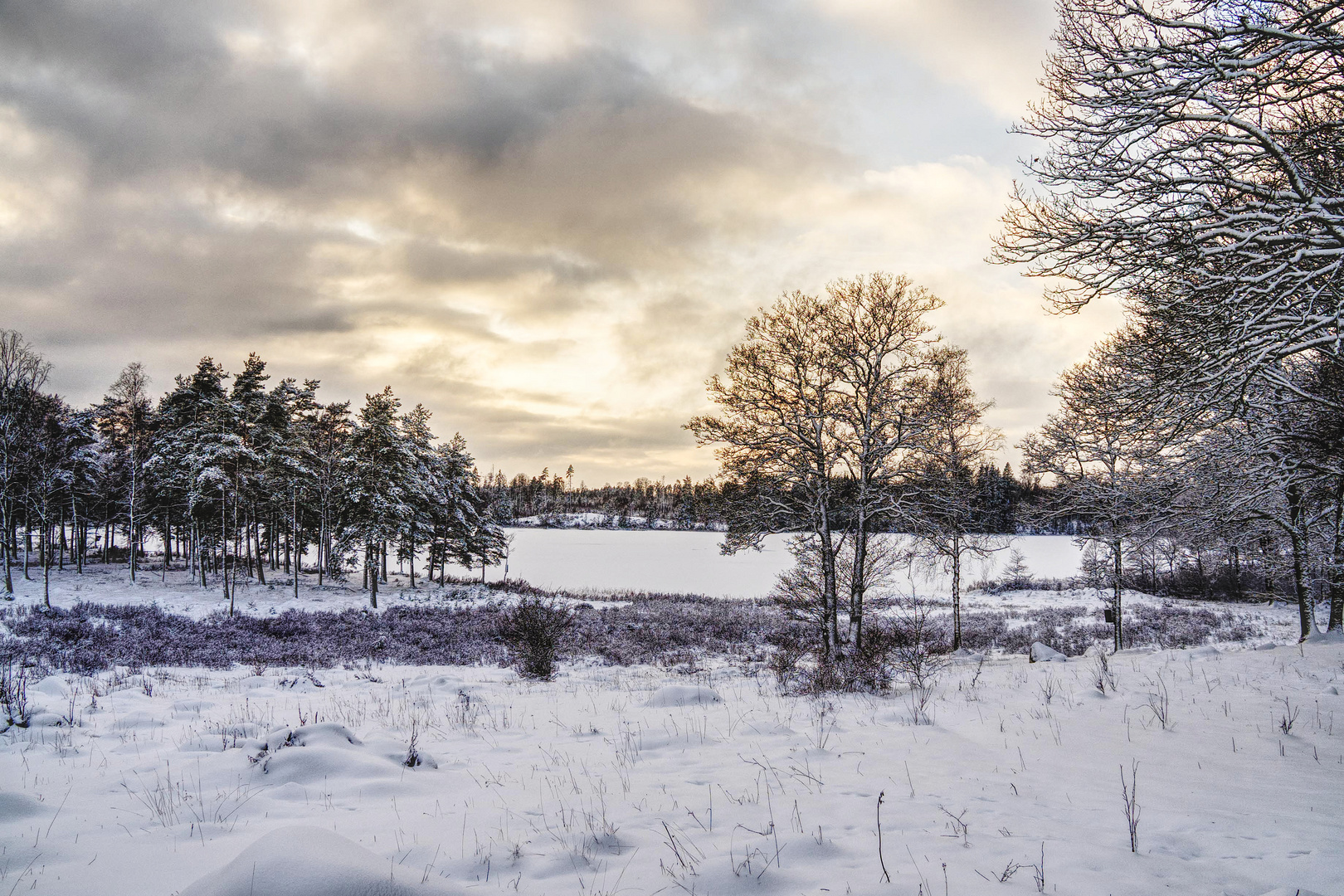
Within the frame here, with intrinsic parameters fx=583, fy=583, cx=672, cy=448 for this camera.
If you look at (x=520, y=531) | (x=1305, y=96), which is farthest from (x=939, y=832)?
(x=520, y=531)

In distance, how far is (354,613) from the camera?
92.2 ft

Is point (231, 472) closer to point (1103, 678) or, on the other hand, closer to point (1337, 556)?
point (1103, 678)

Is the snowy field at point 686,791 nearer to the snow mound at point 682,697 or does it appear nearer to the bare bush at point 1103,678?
the snow mound at point 682,697

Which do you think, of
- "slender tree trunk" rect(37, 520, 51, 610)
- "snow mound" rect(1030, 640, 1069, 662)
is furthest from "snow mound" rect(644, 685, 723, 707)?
"slender tree trunk" rect(37, 520, 51, 610)

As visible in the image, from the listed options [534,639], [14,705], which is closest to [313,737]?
[14,705]

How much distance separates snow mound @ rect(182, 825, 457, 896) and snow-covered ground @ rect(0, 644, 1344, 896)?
1cm

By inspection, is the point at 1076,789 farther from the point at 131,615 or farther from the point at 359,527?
the point at 359,527

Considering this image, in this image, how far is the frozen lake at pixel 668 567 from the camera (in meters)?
48.8

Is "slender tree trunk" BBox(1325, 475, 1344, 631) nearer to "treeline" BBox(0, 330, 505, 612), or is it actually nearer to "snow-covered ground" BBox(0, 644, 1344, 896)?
"snow-covered ground" BBox(0, 644, 1344, 896)

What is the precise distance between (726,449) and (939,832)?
34.3ft

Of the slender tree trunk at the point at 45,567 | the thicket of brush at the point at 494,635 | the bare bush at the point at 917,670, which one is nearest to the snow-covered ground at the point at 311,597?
the slender tree trunk at the point at 45,567

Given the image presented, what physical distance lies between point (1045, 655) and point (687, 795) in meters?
12.9

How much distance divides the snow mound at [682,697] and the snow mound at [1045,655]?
9.19 metres

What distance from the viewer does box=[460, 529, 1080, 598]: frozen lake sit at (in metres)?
48.8
